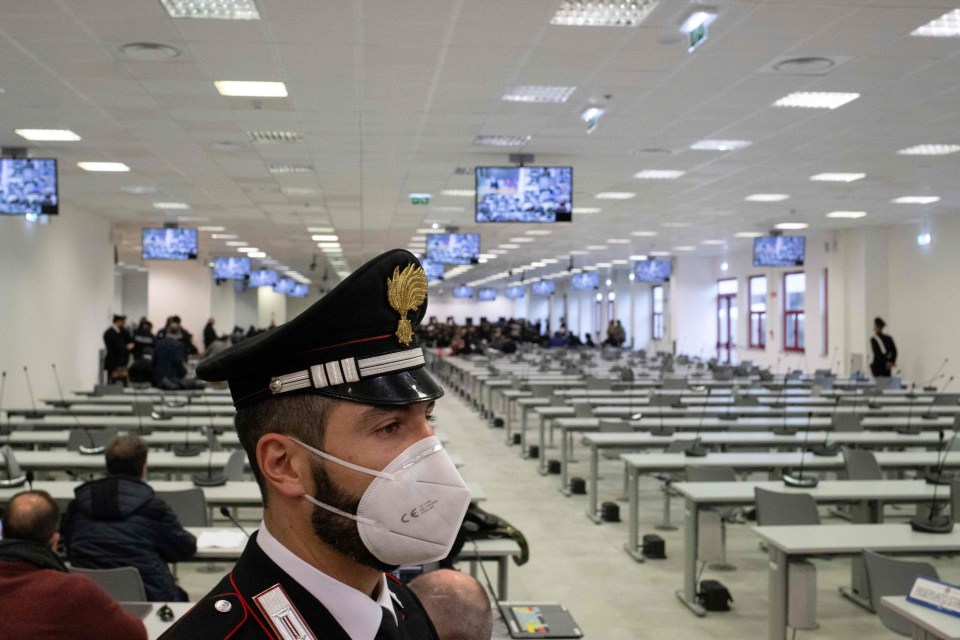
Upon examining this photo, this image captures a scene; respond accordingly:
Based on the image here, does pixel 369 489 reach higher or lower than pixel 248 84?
lower

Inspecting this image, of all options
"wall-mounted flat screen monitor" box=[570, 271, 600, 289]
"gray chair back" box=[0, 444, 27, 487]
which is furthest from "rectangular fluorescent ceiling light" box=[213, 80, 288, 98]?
"wall-mounted flat screen monitor" box=[570, 271, 600, 289]

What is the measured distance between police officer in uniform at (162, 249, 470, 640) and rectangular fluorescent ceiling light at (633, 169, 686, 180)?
37.2ft

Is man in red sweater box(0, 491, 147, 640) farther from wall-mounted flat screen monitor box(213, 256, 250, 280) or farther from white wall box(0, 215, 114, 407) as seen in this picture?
wall-mounted flat screen monitor box(213, 256, 250, 280)

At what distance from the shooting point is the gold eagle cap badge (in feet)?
3.85

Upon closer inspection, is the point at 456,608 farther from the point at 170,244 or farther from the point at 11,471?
the point at 170,244

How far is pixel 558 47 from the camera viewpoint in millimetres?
6508

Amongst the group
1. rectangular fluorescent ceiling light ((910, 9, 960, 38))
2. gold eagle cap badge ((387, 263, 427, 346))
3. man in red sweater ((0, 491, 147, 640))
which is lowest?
man in red sweater ((0, 491, 147, 640))

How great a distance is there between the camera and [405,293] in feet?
3.92

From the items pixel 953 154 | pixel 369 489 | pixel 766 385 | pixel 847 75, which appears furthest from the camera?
pixel 766 385

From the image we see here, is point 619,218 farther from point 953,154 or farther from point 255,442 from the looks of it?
point 255,442

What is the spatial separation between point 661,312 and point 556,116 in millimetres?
25360

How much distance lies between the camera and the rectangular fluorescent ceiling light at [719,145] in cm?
1012

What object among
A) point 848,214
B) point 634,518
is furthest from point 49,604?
point 848,214

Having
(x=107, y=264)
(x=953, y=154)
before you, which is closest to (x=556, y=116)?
(x=953, y=154)
